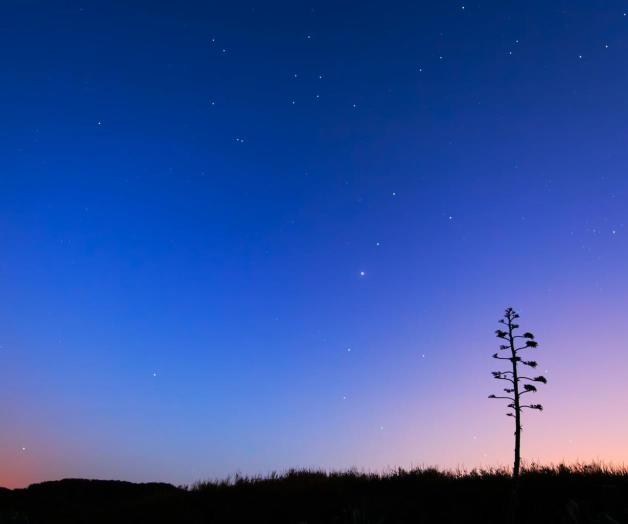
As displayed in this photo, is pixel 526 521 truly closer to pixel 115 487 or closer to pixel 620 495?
pixel 620 495

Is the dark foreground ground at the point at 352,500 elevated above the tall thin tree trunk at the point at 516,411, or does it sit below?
below

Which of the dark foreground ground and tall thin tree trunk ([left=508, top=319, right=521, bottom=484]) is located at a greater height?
tall thin tree trunk ([left=508, top=319, right=521, bottom=484])

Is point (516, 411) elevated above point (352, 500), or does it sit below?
above

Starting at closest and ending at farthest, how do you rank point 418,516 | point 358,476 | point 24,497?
point 418,516
point 358,476
point 24,497

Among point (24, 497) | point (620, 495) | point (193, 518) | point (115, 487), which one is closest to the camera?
point (620, 495)

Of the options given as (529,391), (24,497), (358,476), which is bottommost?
(24,497)

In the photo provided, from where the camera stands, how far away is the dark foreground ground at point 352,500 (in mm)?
12320

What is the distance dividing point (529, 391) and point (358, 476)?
24.7ft

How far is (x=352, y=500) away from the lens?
14.6 m

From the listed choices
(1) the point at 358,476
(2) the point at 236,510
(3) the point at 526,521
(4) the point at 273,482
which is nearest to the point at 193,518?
(2) the point at 236,510

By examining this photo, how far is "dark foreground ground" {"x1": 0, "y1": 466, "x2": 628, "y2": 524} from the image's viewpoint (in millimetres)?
12320

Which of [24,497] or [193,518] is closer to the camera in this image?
[193,518]

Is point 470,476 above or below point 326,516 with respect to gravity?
above

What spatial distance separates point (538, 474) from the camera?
1450cm
